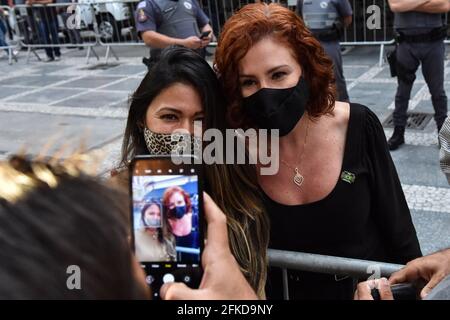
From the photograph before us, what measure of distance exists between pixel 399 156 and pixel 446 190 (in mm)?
807

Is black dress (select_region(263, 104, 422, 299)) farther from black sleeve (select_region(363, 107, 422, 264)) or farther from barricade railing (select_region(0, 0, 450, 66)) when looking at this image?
barricade railing (select_region(0, 0, 450, 66))

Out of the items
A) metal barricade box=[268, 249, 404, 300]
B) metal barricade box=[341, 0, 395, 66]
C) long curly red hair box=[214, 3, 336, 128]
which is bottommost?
metal barricade box=[341, 0, 395, 66]

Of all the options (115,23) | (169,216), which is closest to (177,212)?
(169,216)

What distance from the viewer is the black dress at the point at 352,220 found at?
184cm

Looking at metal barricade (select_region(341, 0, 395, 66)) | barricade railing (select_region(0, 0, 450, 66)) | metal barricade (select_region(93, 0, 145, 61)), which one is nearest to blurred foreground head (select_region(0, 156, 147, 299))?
metal barricade (select_region(341, 0, 395, 66))

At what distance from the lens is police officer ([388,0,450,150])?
188 inches

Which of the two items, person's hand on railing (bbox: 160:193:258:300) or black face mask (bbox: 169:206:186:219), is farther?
black face mask (bbox: 169:206:186:219)

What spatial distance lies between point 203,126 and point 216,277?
845mm

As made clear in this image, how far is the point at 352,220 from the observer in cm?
185

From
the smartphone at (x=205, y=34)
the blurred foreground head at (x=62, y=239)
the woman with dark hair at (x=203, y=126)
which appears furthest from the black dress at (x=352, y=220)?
the smartphone at (x=205, y=34)

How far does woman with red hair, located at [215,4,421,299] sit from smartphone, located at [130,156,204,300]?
2.38 ft

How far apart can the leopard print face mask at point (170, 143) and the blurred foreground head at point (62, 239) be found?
98 centimetres

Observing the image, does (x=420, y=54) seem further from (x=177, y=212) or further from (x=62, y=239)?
(x=62, y=239)
